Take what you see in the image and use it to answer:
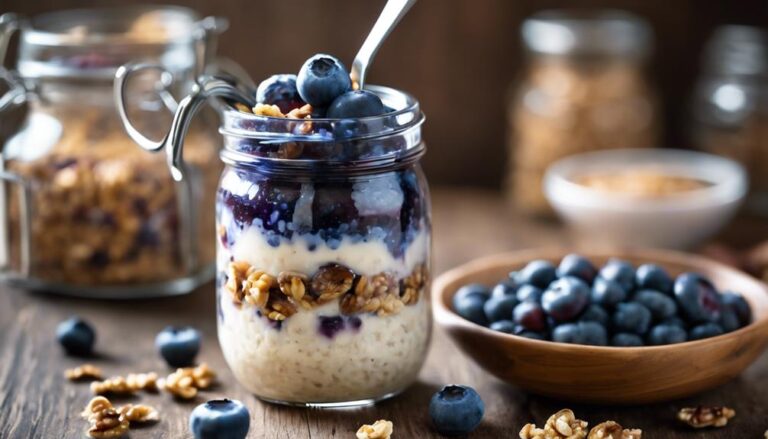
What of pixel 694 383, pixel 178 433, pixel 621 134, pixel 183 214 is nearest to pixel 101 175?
pixel 183 214

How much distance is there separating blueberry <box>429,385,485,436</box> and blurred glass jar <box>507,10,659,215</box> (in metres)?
0.89

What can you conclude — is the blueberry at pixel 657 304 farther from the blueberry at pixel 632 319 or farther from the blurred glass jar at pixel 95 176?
the blurred glass jar at pixel 95 176

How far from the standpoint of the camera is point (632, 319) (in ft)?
3.62

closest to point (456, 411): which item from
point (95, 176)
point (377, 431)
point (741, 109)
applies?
point (377, 431)

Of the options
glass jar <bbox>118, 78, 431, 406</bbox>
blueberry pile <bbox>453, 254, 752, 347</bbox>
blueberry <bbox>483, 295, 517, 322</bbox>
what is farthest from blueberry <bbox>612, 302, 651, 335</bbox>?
glass jar <bbox>118, 78, 431, 406</bbox>

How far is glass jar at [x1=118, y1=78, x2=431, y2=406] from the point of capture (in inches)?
39.9

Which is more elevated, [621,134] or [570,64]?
[570,64]

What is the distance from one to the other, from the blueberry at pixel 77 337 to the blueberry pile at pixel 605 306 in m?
0.46

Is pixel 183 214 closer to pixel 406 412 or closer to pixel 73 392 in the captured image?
pixel 73 392

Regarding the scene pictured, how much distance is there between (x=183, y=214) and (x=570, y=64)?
2.59ft

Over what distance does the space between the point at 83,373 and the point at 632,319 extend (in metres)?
0.62

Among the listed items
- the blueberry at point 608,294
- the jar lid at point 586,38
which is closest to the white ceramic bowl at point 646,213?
the jar lid at point 586,38

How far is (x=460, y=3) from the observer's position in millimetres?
2049

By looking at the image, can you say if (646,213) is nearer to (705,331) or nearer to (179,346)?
(705,331)
